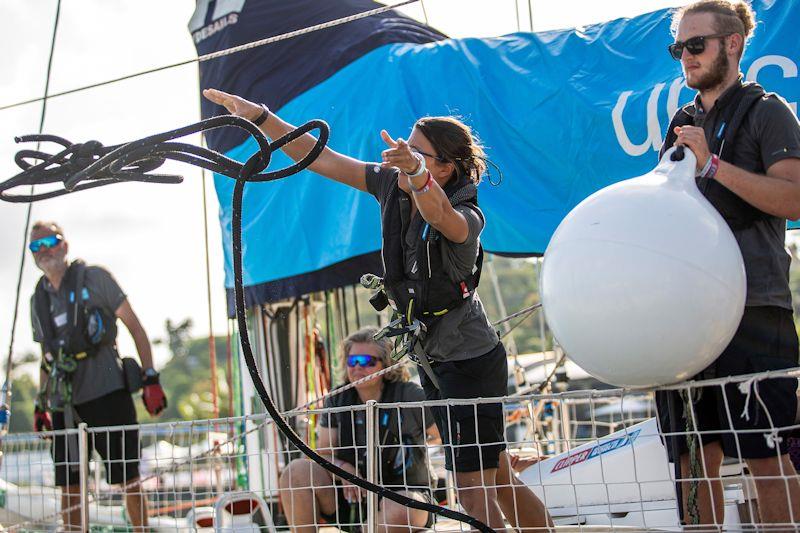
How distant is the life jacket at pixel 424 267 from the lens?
3051mm

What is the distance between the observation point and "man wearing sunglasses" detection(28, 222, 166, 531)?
496 cm

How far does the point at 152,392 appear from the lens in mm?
5039

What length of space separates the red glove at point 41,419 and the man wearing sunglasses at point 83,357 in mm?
157

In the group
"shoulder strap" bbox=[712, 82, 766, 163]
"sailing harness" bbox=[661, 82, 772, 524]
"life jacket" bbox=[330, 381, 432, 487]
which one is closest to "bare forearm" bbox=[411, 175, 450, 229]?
"sailing harness" bbox=[661, 82, 772, 524]

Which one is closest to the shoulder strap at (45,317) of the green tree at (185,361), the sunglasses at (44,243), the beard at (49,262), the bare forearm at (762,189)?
the beard at (49,262)

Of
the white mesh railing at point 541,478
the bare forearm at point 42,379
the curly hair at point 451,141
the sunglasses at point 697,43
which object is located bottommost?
the white mesh railing at point 541,478

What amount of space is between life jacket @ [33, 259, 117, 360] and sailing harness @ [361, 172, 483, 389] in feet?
7.55

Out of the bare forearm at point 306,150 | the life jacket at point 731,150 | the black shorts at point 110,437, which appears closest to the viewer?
the life jacket at point 731,150

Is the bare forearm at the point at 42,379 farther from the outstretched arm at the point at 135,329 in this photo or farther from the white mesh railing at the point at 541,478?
the outstretched arm at the point at 135,329

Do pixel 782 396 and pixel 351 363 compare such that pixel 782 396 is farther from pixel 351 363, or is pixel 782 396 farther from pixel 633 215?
pixel 351 363

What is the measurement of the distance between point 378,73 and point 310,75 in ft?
1.59

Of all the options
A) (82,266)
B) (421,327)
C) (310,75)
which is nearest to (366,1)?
(310,75)

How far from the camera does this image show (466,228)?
292 centimetres

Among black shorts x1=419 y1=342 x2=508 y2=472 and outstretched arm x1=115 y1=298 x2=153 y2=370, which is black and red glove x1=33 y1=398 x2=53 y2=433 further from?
black shorts x1=419 y1=342 x2=508 y2=472
